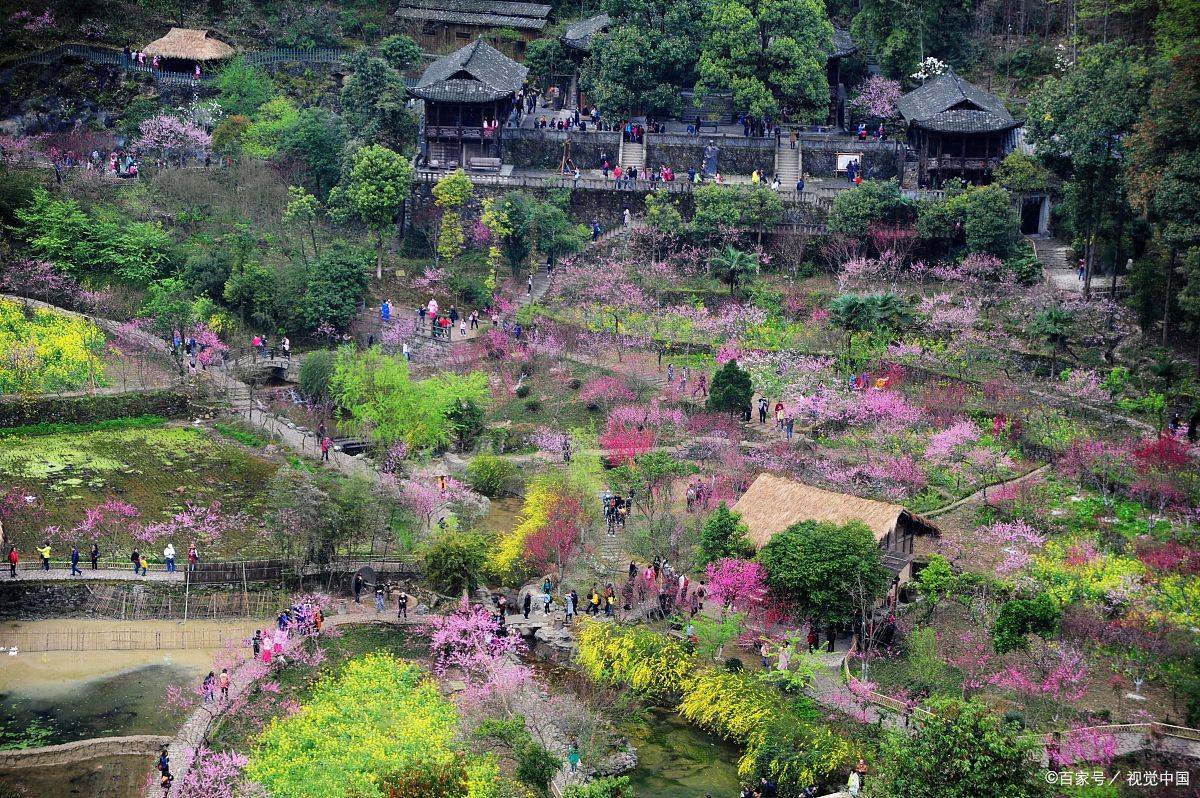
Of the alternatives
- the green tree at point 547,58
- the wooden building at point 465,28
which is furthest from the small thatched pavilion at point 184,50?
the green tree at point 547,58

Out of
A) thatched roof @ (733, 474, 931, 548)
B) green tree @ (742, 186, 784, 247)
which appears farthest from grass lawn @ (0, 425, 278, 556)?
green tree @ (742, 186, 784, 247)

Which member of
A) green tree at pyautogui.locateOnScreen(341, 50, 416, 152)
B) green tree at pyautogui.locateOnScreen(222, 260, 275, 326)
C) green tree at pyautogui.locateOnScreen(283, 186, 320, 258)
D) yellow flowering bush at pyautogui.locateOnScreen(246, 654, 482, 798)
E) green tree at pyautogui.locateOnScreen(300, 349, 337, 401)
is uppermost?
green tree at pyautogui.locateOnScreen(341, 50, 416, 152)

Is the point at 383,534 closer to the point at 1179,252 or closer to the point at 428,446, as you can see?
the point at 428,446

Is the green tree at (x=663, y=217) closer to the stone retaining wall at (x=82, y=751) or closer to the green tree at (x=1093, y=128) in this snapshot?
the green tree at (x=1093, y=128)

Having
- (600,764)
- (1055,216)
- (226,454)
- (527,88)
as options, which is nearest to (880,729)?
(600,764)

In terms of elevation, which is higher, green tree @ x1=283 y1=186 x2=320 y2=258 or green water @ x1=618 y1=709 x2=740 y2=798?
green tree @ x1=283 y1=186 x2=320 y2=258

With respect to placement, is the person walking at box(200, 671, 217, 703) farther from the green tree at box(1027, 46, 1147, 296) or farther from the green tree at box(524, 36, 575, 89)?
the green tree at box(524, 36, 575, 89)
